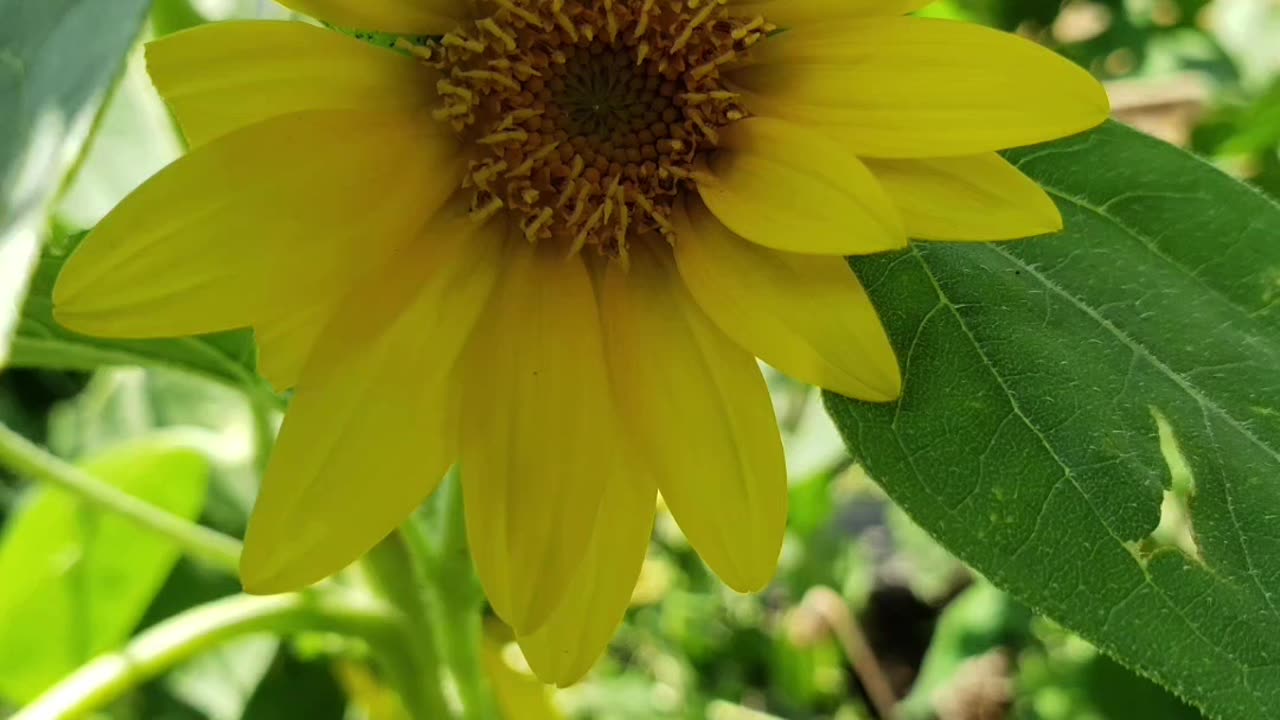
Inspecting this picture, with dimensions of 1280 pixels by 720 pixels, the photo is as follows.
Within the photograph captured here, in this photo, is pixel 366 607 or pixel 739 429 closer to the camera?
pixel 739 429

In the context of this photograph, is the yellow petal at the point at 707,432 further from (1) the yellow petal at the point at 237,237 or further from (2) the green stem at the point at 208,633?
(2) the green stem at the point at 208,633

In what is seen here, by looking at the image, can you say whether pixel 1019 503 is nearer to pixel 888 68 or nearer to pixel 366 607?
pixel 888 68

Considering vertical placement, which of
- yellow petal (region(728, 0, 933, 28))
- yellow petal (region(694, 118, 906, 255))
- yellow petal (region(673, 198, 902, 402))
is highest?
yellow petal (region(728, 0, 933, 28))

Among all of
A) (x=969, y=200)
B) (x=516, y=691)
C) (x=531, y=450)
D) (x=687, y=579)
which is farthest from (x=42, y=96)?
(x=687, y=579)

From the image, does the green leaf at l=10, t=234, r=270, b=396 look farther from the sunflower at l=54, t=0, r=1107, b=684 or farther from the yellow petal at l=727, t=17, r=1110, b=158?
the yellow petal at l=727, t=17, r=1110, b=158

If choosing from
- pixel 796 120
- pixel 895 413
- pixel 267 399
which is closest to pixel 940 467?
pixel 895 413

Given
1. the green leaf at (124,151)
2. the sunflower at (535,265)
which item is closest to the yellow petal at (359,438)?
the sunflower at (535,265)

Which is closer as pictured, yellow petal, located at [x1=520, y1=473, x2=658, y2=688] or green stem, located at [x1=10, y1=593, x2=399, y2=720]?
yellow petal, located at [x1=520, y1=473, x2=658, y2=688]

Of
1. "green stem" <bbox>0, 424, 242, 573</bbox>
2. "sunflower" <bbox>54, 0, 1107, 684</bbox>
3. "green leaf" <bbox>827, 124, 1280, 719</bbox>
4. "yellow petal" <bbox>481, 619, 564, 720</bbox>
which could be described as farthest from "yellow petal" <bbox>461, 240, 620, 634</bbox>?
"yellow petal" <bbox>481, 619, 564, 720</bbox>

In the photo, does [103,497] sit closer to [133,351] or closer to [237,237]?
[133,351]
